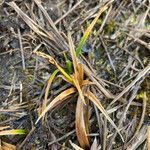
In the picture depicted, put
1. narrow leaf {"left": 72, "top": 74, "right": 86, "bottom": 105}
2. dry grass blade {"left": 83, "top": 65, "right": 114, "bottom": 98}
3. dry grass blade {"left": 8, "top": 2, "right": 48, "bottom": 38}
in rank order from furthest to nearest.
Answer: dry grass blade {"left": 8, "top": 2, "right": 48, "bottom": 38} → dry grass blade {"left": 83, "top": 65, "right": 114, "bottom": 98} → narrow leaf {"left": 72, "top": 74, "right": 86, "bottom": 105}

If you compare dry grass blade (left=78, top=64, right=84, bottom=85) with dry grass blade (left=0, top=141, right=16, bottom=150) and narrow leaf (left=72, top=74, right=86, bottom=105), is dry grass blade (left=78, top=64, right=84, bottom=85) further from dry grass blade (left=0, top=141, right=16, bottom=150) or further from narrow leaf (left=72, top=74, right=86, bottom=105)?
dry grass blade (left=0, top=141, right=16, bottom=150)

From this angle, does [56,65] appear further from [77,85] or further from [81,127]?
[81,127]

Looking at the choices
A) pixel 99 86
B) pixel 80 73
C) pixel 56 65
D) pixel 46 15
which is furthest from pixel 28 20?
pixel 99 86

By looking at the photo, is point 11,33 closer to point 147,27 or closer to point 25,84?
point 25,84

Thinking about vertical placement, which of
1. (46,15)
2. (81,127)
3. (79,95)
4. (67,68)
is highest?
(46,15)

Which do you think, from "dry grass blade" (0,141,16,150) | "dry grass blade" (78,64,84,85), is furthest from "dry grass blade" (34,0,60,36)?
"dry grass blade" (0,141,16,150)

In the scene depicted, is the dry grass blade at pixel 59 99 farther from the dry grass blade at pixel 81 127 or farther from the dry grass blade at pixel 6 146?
the dry grass blade at pixel 6 146

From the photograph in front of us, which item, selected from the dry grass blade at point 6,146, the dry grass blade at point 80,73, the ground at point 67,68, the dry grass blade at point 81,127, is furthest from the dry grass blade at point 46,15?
the dry grass blade at point 6,146

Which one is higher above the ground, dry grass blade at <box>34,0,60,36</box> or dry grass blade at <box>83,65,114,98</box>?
dry grass blade at <box>34,0,60,36</box>
